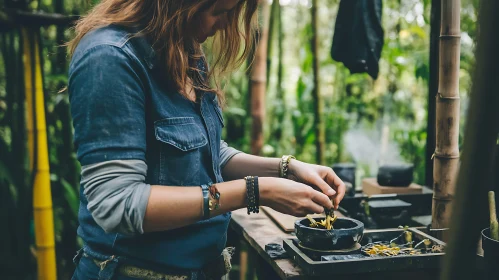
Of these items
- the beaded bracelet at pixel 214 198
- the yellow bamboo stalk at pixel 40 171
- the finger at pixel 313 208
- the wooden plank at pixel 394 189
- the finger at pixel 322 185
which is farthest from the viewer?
the wooden plank at pixel 394 189

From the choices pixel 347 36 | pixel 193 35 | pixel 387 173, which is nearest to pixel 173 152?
pixel 193 35

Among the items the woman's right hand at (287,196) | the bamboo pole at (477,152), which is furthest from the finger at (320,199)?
the bamboo pole at (477,152)

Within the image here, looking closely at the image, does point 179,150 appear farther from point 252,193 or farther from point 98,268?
point 98,268

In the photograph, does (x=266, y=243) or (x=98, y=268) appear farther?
(x=266, y=243)

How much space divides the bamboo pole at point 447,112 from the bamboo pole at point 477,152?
1515 mm

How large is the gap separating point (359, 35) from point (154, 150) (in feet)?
6.28

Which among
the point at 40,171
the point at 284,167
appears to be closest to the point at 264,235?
the point at 284,167

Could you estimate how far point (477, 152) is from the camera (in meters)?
0.56

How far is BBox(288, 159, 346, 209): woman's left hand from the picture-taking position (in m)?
1.77

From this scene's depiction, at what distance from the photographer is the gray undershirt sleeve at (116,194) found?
1.25 m

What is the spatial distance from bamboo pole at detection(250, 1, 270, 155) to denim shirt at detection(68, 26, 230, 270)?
225cm

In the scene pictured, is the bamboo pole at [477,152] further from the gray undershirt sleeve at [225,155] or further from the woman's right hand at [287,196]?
the gray undershirt sleeve at [225,155]

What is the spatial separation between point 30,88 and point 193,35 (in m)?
1.40

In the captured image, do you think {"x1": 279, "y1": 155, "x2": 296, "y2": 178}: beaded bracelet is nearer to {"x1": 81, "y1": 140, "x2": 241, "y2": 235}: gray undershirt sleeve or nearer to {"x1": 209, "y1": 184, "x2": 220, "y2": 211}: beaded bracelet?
{"x1": 209, "y1": 184, "x2": 220, "y2": 211}: beaded bracelet
